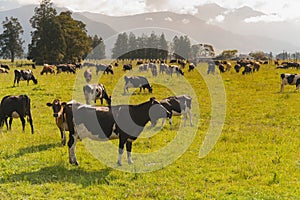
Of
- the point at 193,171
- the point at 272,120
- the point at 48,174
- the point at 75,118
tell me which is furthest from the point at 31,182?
the point at 272,120

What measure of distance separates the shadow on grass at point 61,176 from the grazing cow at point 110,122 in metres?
0.60

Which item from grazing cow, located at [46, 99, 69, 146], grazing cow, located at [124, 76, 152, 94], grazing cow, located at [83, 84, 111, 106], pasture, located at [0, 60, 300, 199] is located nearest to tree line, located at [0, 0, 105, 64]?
grazing cow, located at [124, 76, 152, 94]

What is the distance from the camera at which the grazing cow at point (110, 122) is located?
9.76 meters

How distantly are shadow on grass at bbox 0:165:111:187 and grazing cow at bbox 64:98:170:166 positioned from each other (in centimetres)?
60

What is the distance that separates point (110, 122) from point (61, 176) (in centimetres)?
202

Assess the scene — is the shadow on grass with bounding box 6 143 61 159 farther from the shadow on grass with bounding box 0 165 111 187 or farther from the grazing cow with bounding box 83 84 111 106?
the grazing cow with bounding box 83 84 111 106

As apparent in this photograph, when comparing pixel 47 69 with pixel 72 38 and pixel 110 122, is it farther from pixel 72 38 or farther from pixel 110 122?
pixel 110 122

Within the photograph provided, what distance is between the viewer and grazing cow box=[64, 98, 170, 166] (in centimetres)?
976

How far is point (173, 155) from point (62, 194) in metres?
4.18

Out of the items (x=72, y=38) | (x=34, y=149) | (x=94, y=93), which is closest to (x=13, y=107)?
(x=34, y=149)

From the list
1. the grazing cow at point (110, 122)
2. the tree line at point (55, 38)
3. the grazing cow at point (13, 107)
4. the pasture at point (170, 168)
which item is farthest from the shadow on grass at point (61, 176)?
the tree line at point (55, 38)

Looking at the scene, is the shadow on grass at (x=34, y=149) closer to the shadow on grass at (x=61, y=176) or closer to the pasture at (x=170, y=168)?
the pasture at (x=170, y=168)

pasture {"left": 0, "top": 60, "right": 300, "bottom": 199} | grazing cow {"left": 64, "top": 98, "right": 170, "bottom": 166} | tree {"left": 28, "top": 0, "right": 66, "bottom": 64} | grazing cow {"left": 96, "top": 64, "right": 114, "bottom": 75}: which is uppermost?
tree {"left": 28, "top": 0, "right": 66, "bottom": 64}

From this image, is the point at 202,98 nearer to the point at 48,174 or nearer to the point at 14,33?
the point at 48,174
